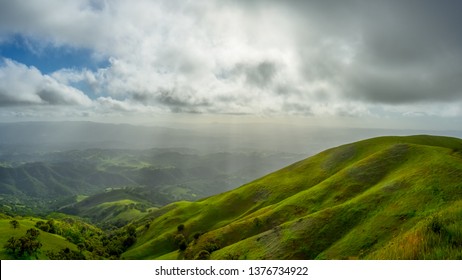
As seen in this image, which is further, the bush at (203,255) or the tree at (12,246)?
the tree at (12,246)

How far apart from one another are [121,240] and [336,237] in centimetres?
11408

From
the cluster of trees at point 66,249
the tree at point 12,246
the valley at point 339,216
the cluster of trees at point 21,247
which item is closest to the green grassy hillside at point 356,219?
the valley at point 339,216

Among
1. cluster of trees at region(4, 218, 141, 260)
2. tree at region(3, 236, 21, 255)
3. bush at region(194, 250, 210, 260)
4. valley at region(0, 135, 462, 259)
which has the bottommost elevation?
cluster of trees at region(4, 218, 141, 260)

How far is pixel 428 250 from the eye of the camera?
838cm

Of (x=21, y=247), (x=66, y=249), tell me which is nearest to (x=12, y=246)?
(x=21, y=247)

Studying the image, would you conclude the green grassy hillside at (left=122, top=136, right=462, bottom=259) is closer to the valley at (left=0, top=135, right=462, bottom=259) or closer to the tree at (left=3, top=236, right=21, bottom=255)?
the valley at (left=0, top=135, right=462, bottom=259)

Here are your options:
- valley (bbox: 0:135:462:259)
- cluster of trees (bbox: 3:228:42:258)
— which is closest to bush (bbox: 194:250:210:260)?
valley (bbox: 0:135:462:259)

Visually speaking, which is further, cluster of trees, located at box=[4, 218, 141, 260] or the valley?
cluster of trees, located at box=[4, 218, 141, 260]

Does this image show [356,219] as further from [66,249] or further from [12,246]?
[66,249]

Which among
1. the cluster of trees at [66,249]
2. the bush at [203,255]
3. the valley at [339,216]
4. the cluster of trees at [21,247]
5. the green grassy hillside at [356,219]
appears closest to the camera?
the green grassy hillside at [356,219]

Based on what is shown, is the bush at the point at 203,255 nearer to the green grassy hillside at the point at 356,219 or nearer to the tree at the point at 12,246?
the green grassy hillside at the point at 356,219

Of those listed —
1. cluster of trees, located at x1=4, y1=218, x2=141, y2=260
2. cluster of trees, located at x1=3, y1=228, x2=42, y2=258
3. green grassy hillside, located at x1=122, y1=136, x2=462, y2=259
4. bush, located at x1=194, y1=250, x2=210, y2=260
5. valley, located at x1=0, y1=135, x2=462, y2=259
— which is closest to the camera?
green grassy hillside, located at x1=122, y1=136, x2=462, y2=259

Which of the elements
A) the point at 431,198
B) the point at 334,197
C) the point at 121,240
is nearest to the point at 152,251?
the point at 121,240
